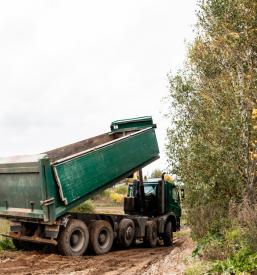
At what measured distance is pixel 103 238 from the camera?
44.7ft

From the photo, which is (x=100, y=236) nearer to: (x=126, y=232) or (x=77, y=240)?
(x=77, y=240)

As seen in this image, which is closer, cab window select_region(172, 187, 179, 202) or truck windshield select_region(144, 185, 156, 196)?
truck windshield select_region(144, 185, 156, 196)

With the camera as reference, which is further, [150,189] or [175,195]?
[175,195]

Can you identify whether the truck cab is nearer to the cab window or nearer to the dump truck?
the cab window

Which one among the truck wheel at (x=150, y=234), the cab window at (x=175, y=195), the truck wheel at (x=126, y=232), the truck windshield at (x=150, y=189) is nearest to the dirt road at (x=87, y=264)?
the truck wheel at (x=126, y=232)

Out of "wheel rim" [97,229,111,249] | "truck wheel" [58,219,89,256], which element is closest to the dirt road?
"truck wheel" [58,219,89,256]

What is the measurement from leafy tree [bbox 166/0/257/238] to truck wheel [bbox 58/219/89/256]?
3247 millimetres

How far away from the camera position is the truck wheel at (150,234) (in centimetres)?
1598

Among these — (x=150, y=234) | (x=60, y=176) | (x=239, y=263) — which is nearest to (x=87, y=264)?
(x=60, y=176)

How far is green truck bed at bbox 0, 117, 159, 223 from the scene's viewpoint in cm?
1134

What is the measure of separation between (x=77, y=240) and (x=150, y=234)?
4.10 metres

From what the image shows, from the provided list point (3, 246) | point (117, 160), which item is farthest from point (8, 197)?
point (117, 160)

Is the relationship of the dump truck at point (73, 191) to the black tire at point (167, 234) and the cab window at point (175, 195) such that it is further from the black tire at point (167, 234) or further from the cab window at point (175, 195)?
the cab window at point (175, 195)

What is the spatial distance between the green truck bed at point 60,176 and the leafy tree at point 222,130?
1653 mm
